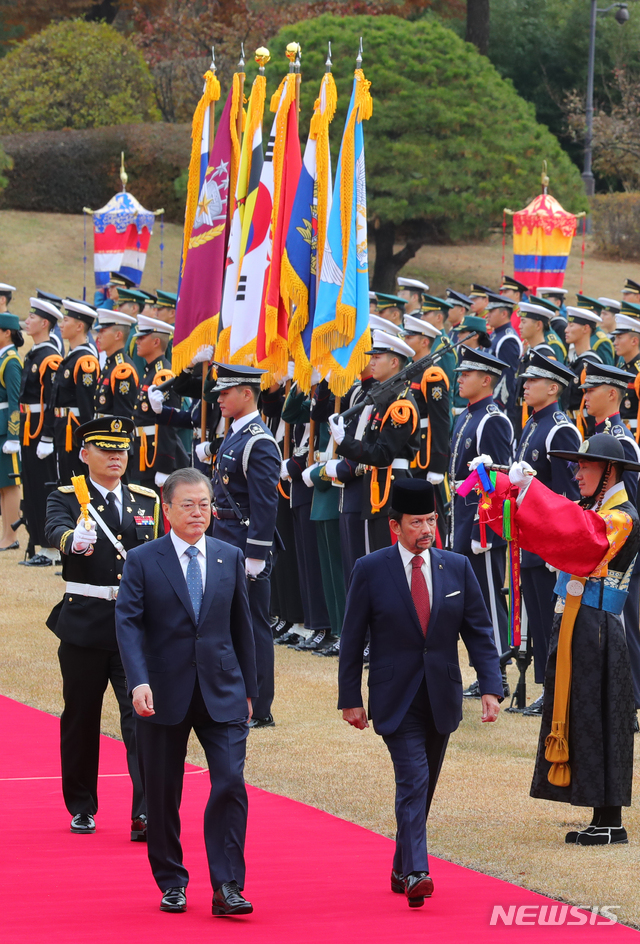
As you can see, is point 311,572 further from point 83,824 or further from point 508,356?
point 508,356

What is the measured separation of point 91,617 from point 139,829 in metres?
0.90

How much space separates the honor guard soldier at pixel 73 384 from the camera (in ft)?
39.8

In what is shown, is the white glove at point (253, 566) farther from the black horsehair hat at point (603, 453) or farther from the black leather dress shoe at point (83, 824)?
the black horsehair hat at point (603, 453)

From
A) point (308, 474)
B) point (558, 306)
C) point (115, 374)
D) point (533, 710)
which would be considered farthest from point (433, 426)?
point (558, 306)

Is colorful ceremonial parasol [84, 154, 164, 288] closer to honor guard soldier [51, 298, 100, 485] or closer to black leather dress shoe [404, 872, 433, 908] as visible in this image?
honor guard soldier [51, 298, 100, 485]

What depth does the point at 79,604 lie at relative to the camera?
5918mm

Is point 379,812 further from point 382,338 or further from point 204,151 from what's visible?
point 204,151

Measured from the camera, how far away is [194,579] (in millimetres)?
5078

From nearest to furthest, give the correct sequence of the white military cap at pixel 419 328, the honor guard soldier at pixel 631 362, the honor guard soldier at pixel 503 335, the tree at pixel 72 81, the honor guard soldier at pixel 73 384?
the white military cap at pixel 419 328, the honor guard soldier at pixel 631 362, the honor guard soldier at pixel 73 384, the honor guard soldier at pixel 503 335, the tree at pixel 72 81

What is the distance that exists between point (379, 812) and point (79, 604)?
5.35 ft

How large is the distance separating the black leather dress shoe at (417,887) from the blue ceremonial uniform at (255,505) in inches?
116

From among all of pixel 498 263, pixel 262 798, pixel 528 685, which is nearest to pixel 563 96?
pixel 498 263

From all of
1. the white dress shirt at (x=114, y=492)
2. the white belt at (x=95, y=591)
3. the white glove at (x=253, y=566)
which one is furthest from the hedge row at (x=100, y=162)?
the white belt at (x=95, y=591)

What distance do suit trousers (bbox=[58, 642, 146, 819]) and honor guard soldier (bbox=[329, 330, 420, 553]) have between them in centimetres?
313
